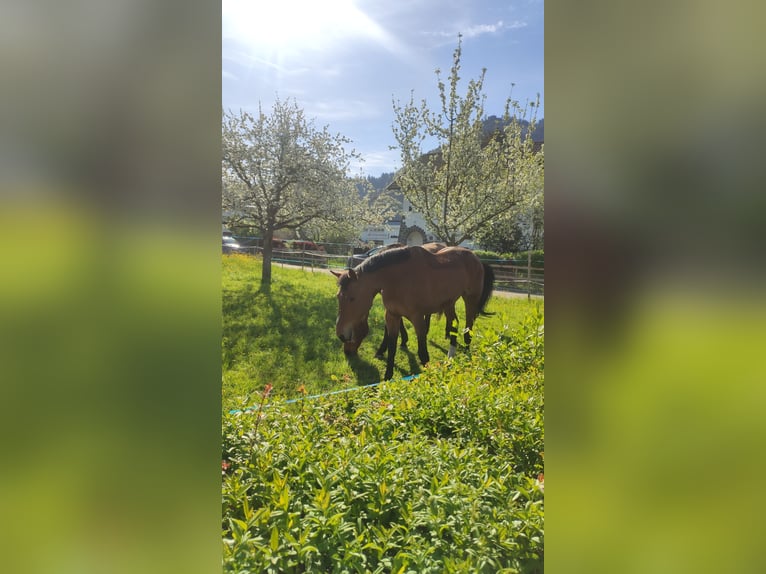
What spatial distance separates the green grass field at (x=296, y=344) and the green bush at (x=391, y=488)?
28.5 inches

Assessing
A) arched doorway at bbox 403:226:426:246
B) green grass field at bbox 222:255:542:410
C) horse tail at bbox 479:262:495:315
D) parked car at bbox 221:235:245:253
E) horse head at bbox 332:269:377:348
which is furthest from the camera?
arched doorway at bbox 403:226:426:246

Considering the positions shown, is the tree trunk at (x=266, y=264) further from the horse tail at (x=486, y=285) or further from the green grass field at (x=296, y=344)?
the horse tail at (x=486, y=285)

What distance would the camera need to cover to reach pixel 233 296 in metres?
10.4

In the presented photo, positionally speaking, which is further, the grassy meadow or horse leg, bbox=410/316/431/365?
horse leg, bbox=410/316/431/365

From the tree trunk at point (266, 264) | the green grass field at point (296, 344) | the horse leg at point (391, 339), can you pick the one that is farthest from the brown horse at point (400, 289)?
the tree trunk at point (266, 264)

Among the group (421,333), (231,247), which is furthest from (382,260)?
(231,247)

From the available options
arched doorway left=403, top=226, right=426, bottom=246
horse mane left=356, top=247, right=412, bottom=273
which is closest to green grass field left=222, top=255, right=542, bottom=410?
horse mane left=356, top=247, right=412, bottom=273

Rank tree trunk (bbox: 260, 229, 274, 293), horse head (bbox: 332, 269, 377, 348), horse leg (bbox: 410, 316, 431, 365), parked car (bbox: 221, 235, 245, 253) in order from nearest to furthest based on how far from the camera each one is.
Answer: horse head (bbox: 332, 269, 377, 348) → horse leg (bbox: 410, 316, 431, 365) → tree trunk (bbox: 260, 229, 274, 293) → parked car (bbox: 221, 235, 245, 253)

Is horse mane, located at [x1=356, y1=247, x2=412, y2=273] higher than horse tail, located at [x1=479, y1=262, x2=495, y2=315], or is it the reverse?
horse mane, located at [x1=356, y1=247, x2=412, y2=273]

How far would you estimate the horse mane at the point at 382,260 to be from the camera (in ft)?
19.1

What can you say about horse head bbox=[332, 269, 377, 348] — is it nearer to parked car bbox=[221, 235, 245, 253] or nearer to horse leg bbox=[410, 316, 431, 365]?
horse leg bbox=[410, 316, 431, 365]

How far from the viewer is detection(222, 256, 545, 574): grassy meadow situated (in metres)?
1.34
